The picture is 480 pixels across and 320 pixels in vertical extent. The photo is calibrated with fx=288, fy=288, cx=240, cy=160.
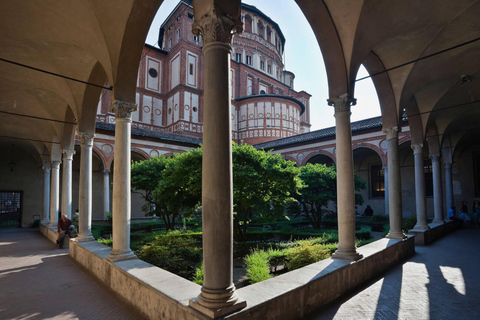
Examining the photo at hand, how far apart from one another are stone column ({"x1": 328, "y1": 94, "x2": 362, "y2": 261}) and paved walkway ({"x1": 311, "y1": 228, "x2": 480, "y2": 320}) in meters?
0.75

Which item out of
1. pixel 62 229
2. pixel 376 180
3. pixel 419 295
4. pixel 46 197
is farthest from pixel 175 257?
pixel 376 180

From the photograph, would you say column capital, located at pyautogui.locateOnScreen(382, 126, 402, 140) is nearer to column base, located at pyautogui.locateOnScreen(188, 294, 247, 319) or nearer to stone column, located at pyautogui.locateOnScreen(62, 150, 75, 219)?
column base, located at pyautogui.locateOnScreen(188, 294, 247, 319)

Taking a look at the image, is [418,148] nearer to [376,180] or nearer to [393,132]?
[393,132]

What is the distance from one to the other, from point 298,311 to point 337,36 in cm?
527

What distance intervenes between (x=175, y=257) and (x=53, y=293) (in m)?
2.33

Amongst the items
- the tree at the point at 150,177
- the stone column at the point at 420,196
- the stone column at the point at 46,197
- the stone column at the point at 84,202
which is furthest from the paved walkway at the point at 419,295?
the stone column at the point at 46,197

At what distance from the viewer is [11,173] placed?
63.2ft

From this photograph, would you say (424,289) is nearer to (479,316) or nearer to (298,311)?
(479,316)

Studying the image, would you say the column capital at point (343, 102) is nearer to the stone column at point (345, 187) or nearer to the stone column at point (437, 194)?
the stone column at point (345, 187)

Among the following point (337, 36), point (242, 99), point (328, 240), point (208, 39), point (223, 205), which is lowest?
point (328, 240)

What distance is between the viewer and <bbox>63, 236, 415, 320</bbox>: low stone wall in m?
3.36

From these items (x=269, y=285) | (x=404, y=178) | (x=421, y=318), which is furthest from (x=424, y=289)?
(x=404, y=178)

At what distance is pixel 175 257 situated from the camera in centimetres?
652

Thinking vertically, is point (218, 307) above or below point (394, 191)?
below
